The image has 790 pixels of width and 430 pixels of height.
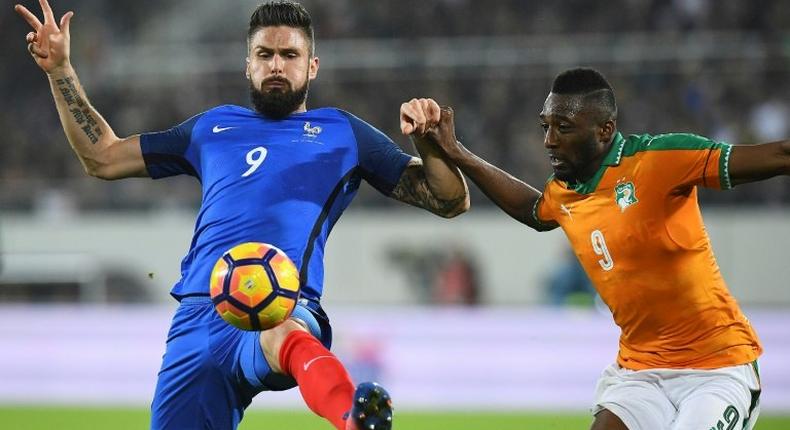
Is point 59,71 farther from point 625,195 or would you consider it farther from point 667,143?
point 667,143

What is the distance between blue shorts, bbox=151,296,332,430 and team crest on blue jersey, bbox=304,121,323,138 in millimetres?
823

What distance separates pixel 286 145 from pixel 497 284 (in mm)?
9168

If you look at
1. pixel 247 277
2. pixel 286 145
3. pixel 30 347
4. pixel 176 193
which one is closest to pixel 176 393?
pixel 247 277

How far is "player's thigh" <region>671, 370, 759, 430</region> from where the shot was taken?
503cm

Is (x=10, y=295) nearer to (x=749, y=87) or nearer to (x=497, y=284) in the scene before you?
(x=497, y=284)

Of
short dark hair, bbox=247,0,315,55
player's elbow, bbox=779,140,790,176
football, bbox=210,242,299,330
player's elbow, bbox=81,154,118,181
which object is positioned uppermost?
short dark hair, bbox=247,0,315,55

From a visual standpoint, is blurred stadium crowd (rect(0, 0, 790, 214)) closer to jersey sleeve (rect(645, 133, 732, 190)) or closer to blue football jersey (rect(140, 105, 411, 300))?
blue football jersey (rect(140, 105, 411, 300))

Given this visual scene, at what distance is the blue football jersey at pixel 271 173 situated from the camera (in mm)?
5281

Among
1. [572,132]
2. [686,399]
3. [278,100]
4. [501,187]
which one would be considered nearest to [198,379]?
[278,100]

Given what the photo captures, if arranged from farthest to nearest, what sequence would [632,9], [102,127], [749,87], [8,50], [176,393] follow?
[8,50] < [632,9] < [749,87] < [102,127] < [176,393]

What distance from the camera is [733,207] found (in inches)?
547

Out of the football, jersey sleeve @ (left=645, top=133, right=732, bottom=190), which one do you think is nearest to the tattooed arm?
jersey sleeve @ (left=645, top=133, right=732, bottom=190)

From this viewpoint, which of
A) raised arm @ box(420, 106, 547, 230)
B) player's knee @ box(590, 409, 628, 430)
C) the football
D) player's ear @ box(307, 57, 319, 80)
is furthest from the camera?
raised arm @ box(420, 106, 547, 230)

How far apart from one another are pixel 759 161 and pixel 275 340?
2162mm
